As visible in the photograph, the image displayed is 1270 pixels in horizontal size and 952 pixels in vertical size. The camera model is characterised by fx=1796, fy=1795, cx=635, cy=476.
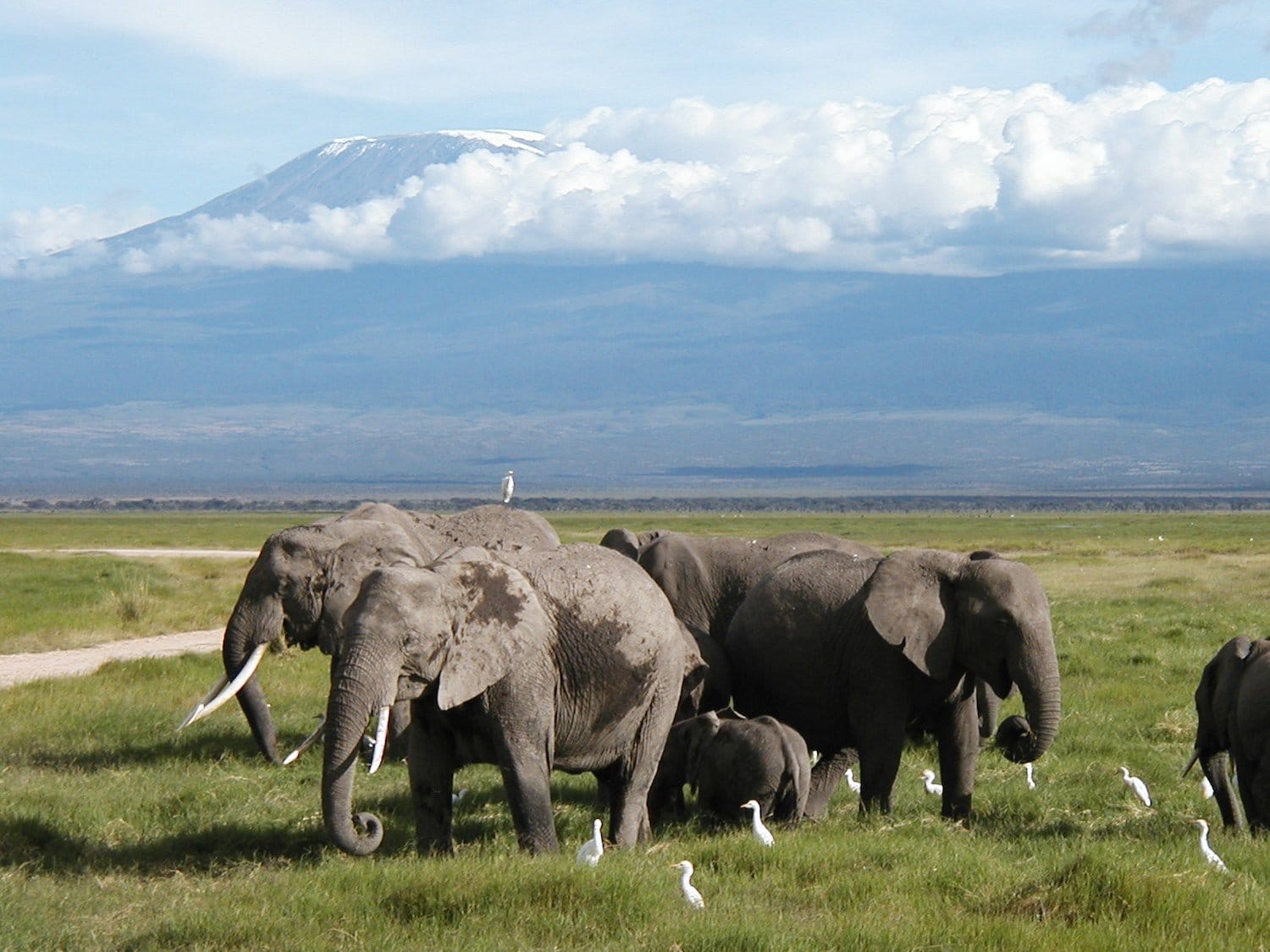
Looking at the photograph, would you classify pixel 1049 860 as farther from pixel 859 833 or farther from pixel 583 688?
pixel 583 688

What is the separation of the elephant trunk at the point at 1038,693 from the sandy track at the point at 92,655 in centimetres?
1421

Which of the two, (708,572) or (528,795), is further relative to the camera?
(708,572)

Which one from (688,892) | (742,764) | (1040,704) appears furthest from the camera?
(742,764)

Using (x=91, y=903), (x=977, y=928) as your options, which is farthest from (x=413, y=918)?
(x=977, y=928)

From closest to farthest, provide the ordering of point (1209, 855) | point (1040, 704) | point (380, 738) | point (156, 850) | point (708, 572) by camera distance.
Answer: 1. point (380, 738)
2. point (1209, 855)
3. point (156, 850)
4. point (1040, 704)
5. point (708, 572)

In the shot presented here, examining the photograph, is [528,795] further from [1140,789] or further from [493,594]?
[1140,789]

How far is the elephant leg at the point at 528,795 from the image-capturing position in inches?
443

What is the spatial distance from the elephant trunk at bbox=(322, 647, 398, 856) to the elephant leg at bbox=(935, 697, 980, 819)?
4847 mm

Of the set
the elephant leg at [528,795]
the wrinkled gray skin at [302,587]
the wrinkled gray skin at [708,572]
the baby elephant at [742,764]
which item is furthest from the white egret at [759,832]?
the wrinkled gray skin at [302,587]

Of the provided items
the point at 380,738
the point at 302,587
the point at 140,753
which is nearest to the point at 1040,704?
the point at 380,738

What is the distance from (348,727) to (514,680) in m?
1.20

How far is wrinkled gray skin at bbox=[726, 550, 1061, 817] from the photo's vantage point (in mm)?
12930

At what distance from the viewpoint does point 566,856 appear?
10969 millimetres

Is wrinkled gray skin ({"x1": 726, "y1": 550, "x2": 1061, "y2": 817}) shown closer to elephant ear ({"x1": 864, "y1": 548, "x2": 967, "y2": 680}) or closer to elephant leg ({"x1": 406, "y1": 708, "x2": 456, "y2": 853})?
elephant ear ({"x1": 864, "y1": 548, "x2": 967, "y2": 680})
